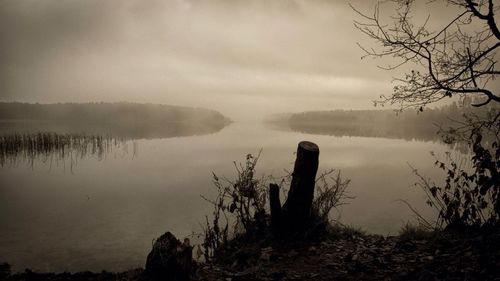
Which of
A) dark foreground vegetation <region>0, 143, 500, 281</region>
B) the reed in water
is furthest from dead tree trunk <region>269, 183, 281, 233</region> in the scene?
the reed in water

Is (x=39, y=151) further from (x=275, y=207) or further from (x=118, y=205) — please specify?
(x=275, y=207)

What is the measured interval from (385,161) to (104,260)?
73.7ft

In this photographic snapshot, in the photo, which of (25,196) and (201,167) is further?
(201,167)

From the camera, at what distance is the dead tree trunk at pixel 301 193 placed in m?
7.81

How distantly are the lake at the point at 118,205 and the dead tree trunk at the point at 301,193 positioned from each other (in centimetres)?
339

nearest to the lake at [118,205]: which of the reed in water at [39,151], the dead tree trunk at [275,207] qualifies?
the reed in water at [39,151]

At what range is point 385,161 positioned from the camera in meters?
26.9

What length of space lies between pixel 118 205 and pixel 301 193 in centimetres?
848

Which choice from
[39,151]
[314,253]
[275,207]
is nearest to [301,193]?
[275,207]

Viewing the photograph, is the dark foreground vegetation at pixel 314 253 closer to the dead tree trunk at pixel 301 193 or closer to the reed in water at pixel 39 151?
the dead tree trunk at pixel 301 193

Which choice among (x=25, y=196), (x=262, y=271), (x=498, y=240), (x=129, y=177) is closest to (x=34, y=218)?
(x=25, y=196)

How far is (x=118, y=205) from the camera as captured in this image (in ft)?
45.2

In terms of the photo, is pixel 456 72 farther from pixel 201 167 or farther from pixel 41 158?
pixel 41 158

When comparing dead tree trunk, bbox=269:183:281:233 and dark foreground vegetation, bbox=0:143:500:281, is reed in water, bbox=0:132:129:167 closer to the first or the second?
dark foreground vegetation, bbox=0:143:500:281
